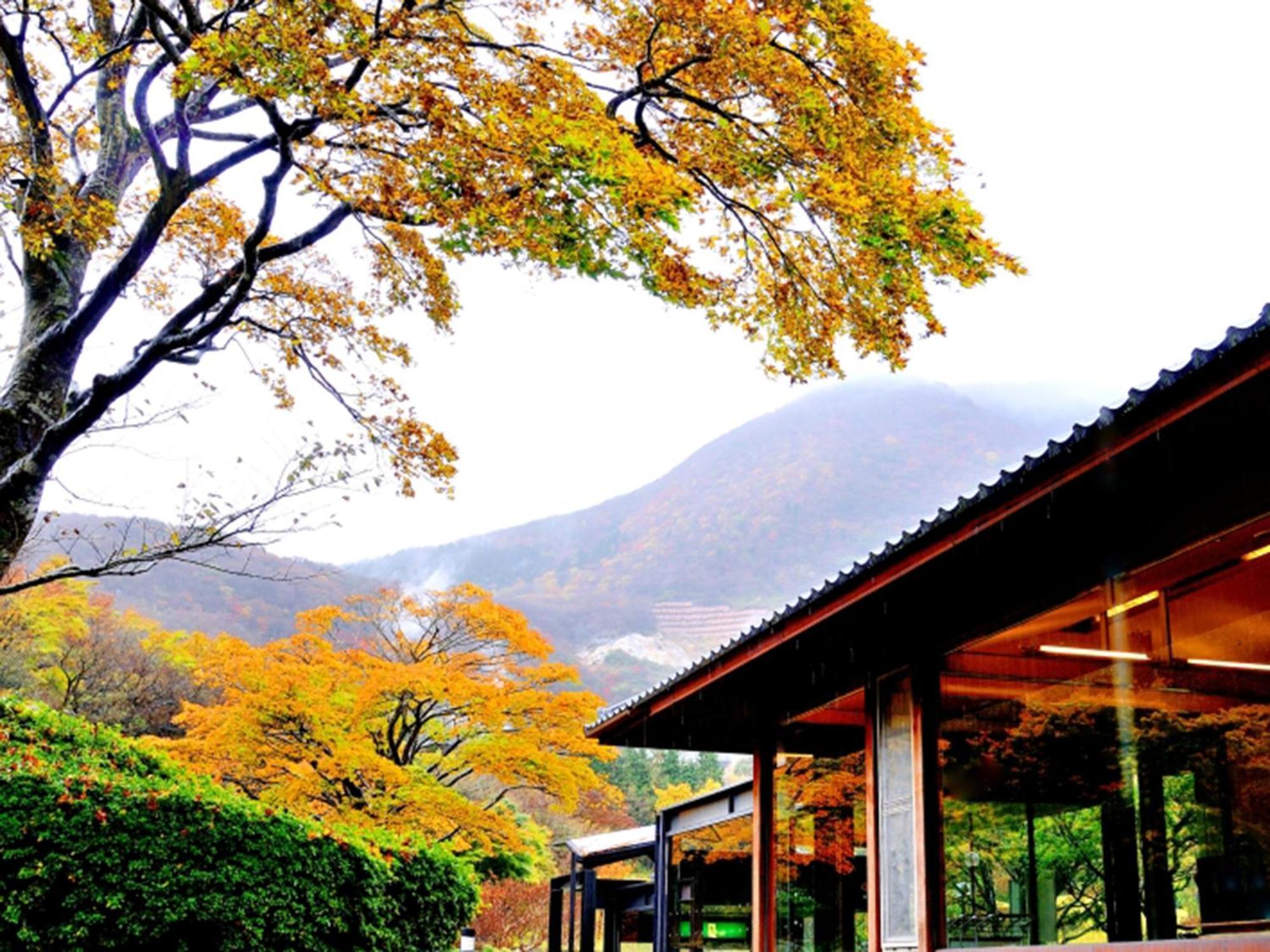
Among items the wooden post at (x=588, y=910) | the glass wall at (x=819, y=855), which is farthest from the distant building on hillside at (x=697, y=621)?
the glass wall at (x=819, y=855)

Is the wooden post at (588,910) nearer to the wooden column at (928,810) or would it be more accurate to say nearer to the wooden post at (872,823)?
the wooden post at (872,823)

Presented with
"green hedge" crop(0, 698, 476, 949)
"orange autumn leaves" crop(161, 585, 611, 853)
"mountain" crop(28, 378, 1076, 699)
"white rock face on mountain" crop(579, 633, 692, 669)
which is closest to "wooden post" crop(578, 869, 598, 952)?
"orange autumn leaves" crop(161, 585, 611, 853)

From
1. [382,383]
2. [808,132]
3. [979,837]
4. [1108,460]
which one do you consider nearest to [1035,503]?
[1108,460]

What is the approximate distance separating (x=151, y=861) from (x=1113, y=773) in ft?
19.6

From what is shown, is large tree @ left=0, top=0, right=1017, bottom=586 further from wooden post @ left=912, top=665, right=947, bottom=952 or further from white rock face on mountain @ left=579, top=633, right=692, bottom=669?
white rock face on mountain @ left=579, top=633, right=692, bottom=669

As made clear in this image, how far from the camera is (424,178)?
6094 mm

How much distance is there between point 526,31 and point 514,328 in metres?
95.2

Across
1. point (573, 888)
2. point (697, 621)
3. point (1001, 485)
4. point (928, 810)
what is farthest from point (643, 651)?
point (1001, 485)

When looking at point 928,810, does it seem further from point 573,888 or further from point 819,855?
point 573,888

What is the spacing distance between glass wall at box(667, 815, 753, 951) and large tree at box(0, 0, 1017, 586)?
5.02m

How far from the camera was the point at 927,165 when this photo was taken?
6.69m

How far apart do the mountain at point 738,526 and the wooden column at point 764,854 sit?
2090 inches

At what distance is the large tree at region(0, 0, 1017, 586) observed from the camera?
5969mm

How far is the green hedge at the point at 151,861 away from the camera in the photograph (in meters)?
6.56
